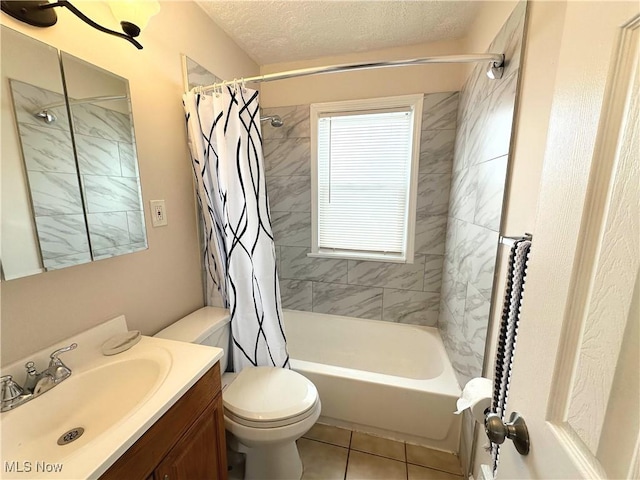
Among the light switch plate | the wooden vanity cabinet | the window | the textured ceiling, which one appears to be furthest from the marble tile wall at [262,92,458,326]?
the wooden vanity cabinet

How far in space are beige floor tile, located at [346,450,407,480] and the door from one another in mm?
1204

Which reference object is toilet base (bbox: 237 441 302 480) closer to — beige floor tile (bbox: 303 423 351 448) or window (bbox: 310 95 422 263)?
beige floor tile (bbox: 303 423 351 448)

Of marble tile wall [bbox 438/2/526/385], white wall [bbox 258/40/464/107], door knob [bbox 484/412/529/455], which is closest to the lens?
door knob [bbox 484/412/529/455]

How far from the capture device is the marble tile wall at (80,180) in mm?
826

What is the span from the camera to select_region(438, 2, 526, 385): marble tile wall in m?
1.12

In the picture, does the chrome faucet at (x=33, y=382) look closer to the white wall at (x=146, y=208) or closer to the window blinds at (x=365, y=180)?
the white wall at (x=146, y=208)

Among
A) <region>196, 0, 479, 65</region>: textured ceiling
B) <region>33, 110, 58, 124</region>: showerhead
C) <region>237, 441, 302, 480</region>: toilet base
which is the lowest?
<region>237, 441, 302, 480</region>: toilet base

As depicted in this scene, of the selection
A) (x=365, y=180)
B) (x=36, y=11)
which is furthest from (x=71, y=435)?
(x=365, y=180)

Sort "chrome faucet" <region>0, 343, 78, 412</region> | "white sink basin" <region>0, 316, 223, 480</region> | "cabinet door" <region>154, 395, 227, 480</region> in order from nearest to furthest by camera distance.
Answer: "white sink basin" <region>0, 316, 223, 480</region>
"chrome faucet" <region>0, 343, 78, 412</region>
"cabinet door" <region>154, 395, 227, 480</region>

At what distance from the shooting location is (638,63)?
0.33 metres

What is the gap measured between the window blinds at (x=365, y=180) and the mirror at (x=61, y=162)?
139cm

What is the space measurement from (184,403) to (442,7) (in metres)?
2.21

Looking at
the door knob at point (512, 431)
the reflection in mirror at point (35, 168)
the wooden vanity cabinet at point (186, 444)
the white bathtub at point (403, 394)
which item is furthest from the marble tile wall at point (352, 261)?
the door knob at point (512, 431)

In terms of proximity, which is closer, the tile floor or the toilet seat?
the toilet seat
